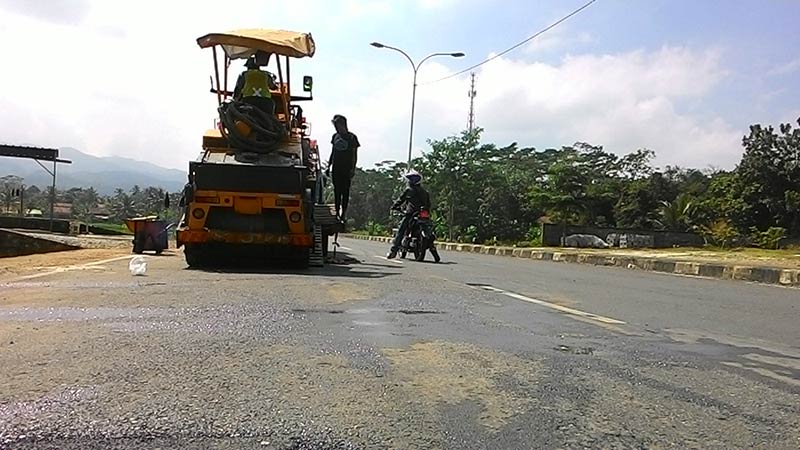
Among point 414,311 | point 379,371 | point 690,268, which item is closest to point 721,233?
point 690,268

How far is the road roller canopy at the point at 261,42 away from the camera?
11.4m

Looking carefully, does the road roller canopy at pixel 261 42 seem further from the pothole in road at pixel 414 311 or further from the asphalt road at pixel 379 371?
the pothole in road at pixel 414 311

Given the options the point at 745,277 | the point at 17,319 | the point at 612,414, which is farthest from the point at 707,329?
the point at 745,277

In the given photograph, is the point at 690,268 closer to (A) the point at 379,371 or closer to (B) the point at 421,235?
(B) the point at 421,235

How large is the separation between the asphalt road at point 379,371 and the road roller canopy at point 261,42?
15.8 ft

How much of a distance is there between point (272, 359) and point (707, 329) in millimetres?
3665

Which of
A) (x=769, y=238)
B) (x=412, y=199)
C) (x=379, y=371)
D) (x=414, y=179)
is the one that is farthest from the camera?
(x=769, y=238)

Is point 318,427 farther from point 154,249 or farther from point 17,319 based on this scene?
point 154,249

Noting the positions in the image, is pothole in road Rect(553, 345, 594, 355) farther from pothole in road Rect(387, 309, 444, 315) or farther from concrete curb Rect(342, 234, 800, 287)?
concrete curb Rect(342, 234, 800, 287)

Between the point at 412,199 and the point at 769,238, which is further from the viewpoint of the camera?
the point at 769,238

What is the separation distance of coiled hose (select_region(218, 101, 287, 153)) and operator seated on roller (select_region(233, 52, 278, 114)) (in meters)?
0.31

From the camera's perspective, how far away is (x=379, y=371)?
4.33 m

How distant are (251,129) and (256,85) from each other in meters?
1.03

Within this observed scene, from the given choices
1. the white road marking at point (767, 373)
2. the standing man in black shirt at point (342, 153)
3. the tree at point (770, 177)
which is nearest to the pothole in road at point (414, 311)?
the white road marking at point (767, 373)
